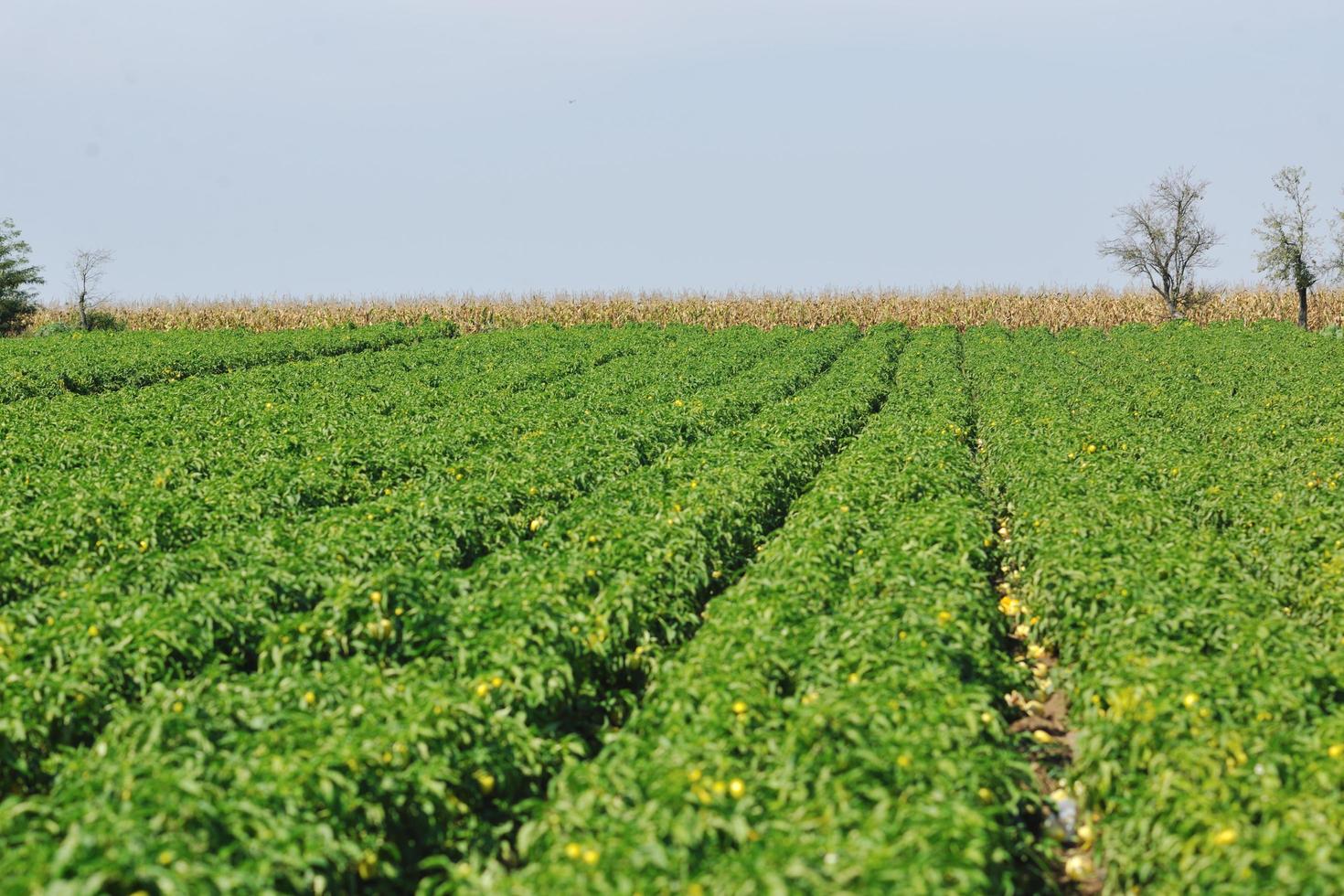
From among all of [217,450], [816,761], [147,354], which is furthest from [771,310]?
[816,761]

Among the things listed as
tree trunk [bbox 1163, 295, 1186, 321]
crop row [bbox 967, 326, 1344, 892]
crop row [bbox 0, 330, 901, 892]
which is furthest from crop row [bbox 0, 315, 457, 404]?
tree trunk [bbox 1163, 295, 1186, 321]

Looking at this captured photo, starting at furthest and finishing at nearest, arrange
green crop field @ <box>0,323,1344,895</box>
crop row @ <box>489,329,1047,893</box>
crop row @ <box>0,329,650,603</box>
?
crop row @ <box>0,329,650,603</box>, green crop field @ <box>0,323,1344,895</box>, crop row @ <box>489,329,1047,893</box>

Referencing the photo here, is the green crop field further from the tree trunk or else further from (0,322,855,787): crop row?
the tree trunk

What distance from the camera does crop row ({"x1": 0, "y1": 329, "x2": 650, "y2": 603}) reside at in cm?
1018

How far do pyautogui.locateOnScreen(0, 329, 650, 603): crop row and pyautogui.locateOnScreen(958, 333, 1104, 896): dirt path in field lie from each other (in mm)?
7455

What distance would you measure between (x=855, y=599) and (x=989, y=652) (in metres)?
1.04

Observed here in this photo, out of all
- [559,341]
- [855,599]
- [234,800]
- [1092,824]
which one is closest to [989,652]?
[855,599]

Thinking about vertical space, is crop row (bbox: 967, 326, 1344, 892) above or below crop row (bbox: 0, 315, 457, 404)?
below

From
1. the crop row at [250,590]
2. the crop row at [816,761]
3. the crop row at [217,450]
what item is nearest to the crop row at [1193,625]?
the crop row at [816,761]

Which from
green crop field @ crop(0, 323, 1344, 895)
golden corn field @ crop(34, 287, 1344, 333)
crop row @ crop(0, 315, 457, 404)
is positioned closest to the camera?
green crop field @ crop(0, 323, 1344, 895)

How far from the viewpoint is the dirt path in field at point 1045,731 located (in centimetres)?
595

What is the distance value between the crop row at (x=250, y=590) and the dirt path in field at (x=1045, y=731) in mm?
4671

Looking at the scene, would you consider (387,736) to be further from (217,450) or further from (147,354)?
(147,354)

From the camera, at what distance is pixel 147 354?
31.9m
